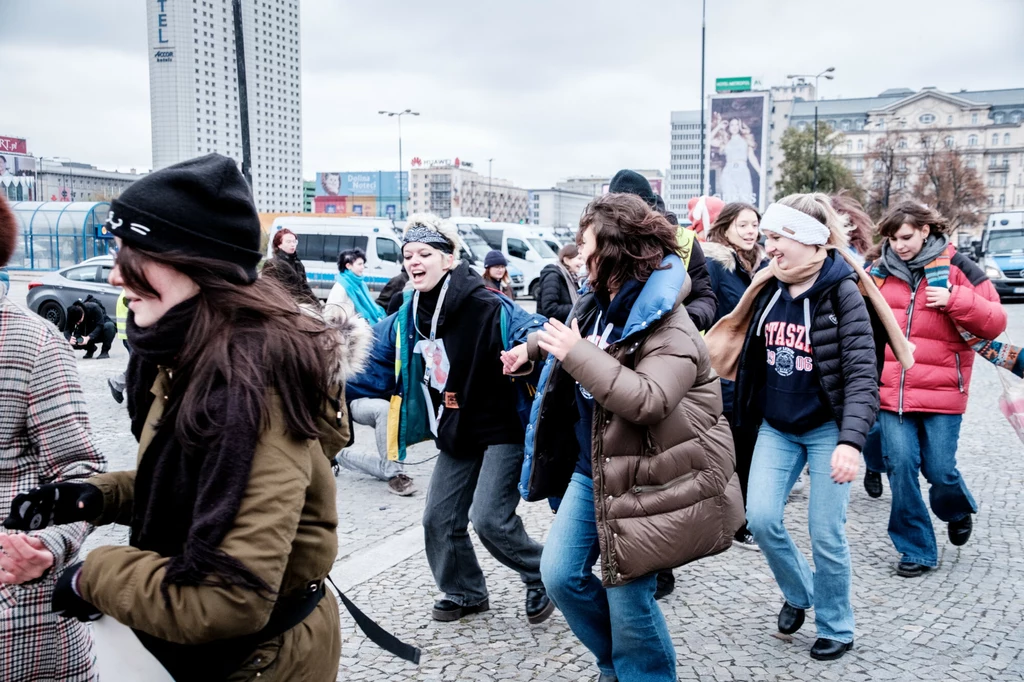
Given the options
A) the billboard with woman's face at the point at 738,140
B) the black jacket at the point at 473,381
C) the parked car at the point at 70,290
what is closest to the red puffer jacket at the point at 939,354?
the black jacket at the point at 473,381

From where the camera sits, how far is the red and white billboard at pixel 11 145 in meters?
48.7

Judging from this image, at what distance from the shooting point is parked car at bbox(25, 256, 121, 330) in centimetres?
1795

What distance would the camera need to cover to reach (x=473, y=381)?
413 centimetres

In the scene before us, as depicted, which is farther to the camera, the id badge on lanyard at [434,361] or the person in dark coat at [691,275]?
the person in dark coat at [691,275]

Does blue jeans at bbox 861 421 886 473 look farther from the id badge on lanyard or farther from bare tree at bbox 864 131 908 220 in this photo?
bare tree at bbox 864 131 908 220

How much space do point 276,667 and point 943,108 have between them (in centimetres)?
13119

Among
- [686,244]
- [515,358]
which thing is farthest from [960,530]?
[515,358]

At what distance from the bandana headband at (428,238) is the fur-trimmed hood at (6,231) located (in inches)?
85.9

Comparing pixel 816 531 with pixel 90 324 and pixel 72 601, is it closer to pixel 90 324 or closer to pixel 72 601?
pixel 72 601

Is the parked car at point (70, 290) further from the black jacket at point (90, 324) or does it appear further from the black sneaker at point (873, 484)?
the black sneaker at point (873, 484)

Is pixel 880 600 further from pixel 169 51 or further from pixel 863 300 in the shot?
pixel 169 51

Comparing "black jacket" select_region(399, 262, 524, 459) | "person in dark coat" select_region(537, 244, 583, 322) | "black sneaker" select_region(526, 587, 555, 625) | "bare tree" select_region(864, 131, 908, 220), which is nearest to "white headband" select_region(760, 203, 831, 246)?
"black jacket" select_region(399, 262, 524, 459)

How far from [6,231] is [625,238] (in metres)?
1.84

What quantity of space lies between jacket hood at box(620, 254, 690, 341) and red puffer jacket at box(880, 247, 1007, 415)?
100 inches
